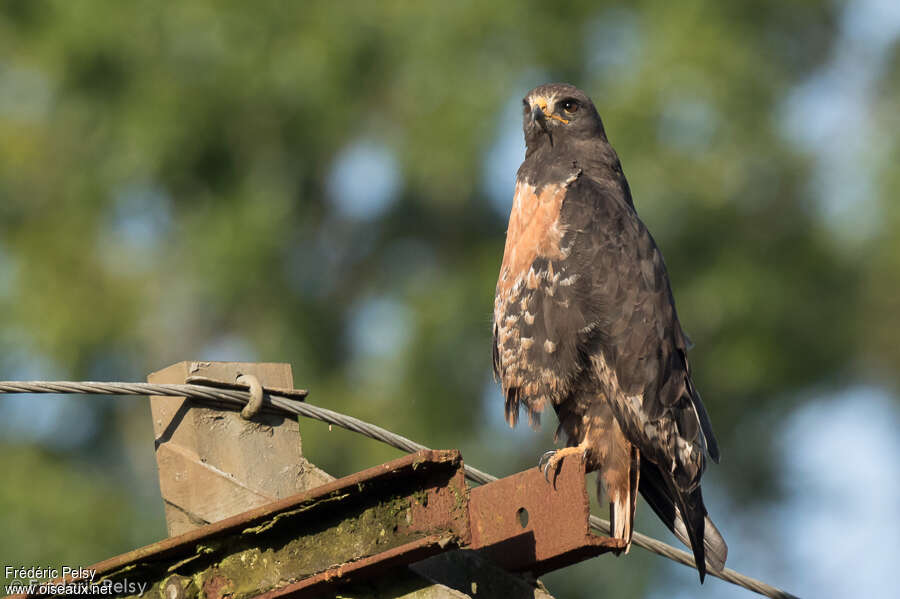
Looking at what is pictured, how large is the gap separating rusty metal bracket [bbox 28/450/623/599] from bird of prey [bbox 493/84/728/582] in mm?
1067

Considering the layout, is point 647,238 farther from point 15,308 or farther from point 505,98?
point 15,308

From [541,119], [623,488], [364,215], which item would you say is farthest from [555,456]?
[364,215]

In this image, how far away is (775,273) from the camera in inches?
422

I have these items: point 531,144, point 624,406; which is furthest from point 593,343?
point 531,144

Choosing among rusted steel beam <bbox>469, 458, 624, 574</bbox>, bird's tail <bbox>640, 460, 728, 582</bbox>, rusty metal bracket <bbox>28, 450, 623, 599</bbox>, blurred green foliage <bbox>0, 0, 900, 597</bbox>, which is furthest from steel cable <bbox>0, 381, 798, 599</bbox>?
blurred green foliage <bbox>0, 0, 900, 597</bbox>

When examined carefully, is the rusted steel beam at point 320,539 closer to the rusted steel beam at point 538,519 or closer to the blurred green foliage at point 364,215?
the rusted steel beam at point 538,519

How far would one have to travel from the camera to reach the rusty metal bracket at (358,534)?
2973mm

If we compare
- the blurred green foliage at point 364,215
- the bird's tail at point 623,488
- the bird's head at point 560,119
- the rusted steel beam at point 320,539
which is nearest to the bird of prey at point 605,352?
the bird's tail at point 623,488

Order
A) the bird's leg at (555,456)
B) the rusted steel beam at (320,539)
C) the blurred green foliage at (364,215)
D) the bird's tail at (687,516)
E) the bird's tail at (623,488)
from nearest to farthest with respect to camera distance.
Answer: the rusted steel beam at (320,539) → the bird's leg at (555,456) → the bird's tail at (687,516) → the bird's tail at (623,488) → the blurred green foliage at (364,215)

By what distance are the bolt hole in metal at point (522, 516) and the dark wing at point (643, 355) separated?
3.66 ft

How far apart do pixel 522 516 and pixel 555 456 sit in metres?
0.70

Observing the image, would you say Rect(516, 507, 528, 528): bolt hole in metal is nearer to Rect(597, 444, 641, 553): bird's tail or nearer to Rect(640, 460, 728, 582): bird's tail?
Rect(640, 460, 728, 582): bird's tail

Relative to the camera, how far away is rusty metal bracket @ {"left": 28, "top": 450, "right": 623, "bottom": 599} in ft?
9.75

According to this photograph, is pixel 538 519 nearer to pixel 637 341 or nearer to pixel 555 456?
pixel 555 456
